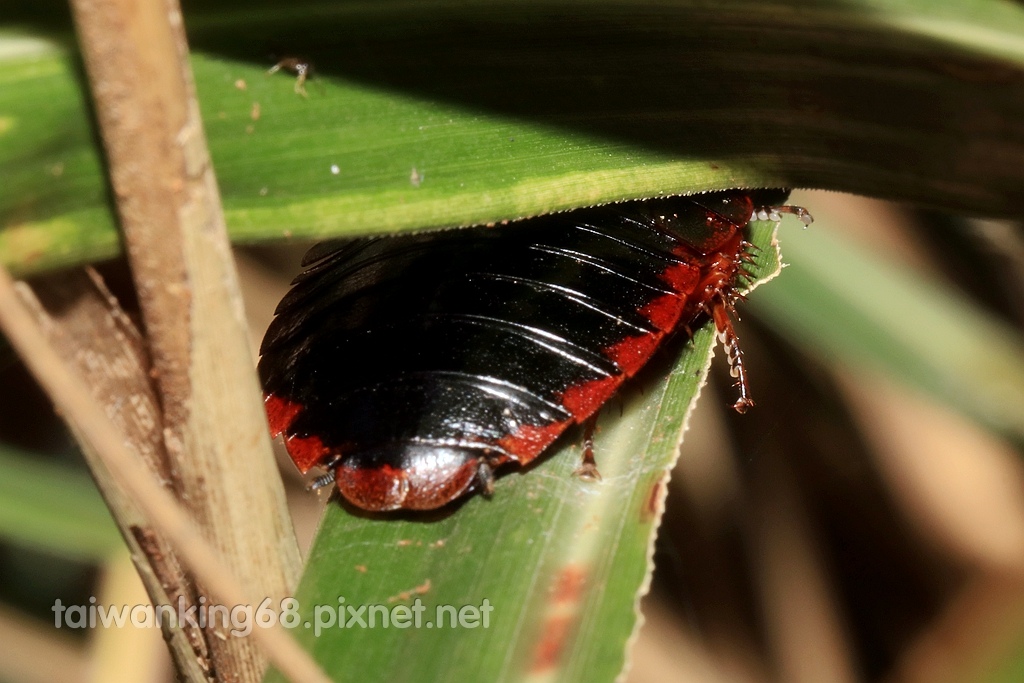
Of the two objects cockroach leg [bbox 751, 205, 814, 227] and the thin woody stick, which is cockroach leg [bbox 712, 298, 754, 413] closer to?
cockroach leg [bbox 751, 205, 814, 227]

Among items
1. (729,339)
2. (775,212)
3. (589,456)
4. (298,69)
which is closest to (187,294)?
(298,69)

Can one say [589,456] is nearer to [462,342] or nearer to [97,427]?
[462,342]

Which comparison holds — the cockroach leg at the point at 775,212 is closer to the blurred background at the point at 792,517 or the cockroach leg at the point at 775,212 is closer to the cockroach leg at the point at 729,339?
the cockroach leg at the point at 729,339

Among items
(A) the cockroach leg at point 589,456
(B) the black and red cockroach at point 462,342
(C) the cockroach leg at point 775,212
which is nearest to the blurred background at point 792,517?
(C) the cockroach leg at point 775,212

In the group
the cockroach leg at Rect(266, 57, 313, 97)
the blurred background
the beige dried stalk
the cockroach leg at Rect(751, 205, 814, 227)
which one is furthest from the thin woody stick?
the blurred background

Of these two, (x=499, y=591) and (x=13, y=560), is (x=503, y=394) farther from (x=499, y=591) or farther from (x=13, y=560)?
(x=13, y=560)

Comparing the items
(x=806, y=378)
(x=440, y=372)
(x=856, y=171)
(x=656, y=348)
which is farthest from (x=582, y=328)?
(x=806, y=378)
